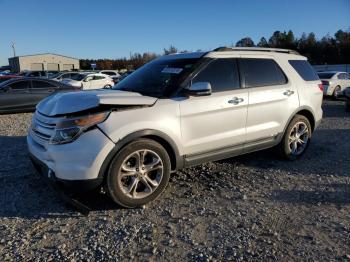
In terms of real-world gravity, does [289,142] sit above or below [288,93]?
below

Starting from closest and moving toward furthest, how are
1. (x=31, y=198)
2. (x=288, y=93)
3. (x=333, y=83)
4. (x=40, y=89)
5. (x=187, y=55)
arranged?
(x=31, y=198), (x=187, y=55), (x=288, y=93), (x=40, y=89), (x=333, y=83)

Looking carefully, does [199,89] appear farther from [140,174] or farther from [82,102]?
[82,102]

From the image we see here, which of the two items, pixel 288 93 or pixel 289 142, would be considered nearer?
pixel 288 93

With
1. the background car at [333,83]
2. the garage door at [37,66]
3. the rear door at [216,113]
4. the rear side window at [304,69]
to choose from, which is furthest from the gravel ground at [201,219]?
the garage door at [37,66]

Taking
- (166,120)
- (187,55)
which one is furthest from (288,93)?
(166,120)

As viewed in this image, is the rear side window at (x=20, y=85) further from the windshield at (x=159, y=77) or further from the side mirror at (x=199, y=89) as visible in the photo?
the side mirror at (x=199, y=89)

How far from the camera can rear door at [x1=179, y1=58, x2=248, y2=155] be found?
440cm

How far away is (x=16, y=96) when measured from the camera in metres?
11.6

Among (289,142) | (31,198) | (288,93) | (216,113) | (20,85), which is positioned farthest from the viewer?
(20,85)

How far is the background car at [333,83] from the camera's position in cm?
1775

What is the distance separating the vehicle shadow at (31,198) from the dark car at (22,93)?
6.30 meters

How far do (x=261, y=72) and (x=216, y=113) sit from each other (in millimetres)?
1217

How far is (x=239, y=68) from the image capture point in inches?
198

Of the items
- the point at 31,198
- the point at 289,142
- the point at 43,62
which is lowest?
the point at 31,198
